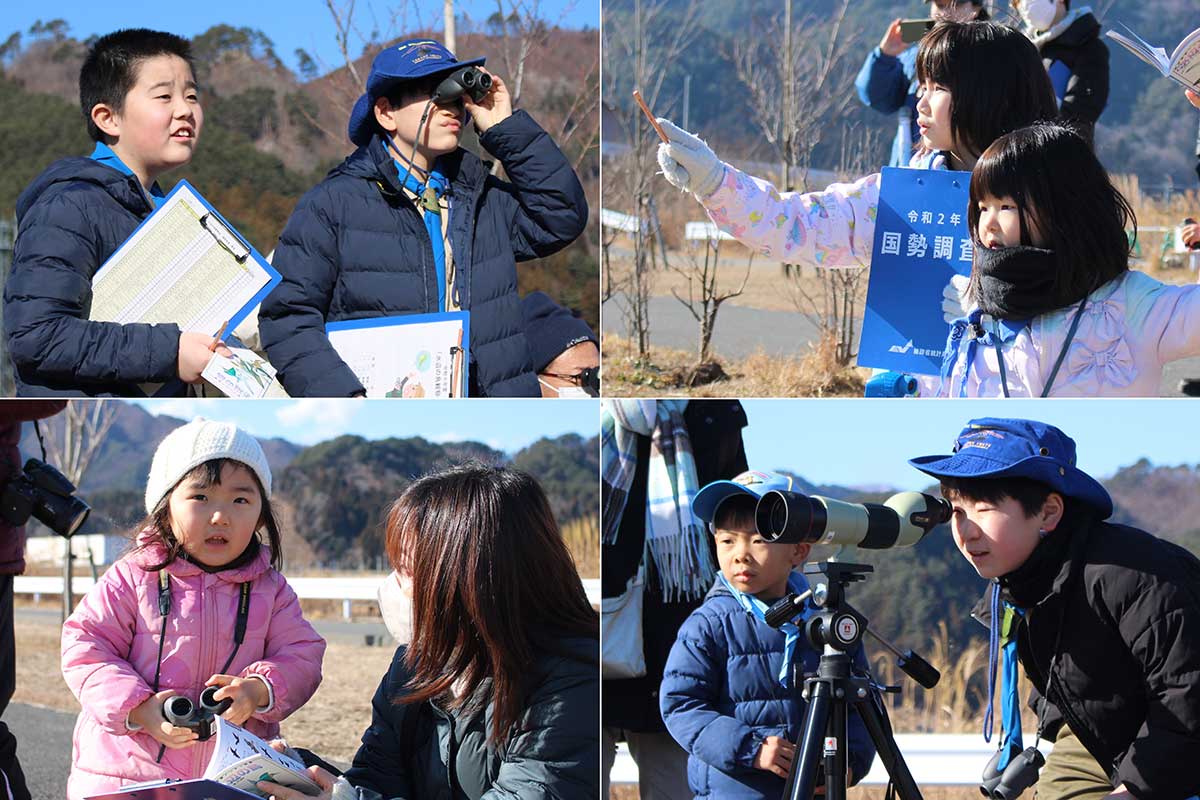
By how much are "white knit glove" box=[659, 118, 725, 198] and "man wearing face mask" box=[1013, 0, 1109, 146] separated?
189cm

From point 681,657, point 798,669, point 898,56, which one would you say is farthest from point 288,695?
point 898,56

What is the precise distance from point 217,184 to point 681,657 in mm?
11170

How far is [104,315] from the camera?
3.74 metres

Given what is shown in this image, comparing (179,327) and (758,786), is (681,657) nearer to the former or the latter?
(758,786)

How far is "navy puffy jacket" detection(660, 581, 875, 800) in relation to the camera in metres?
3.25

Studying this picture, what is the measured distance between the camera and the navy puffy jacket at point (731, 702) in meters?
3.25

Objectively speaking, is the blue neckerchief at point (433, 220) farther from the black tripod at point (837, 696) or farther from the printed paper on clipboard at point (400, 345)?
the black tripod at point (837, 696)

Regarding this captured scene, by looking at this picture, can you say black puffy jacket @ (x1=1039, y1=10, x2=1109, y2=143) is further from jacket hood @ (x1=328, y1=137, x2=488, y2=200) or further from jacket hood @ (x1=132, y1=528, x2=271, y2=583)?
jacket hood @ (x1=132, y1=528, x2=271, y2=583)

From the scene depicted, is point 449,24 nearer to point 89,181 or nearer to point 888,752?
point 89,181

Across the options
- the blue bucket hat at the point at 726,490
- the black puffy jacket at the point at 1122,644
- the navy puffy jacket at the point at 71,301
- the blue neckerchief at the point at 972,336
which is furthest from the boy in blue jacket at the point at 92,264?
the black puffy jacket at the point at 1122,644

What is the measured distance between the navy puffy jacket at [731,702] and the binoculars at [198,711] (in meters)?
1.06

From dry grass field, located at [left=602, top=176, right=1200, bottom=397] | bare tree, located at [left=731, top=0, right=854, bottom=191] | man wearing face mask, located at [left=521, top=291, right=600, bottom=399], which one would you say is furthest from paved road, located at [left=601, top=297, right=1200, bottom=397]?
man wearing face mask, located at [left=521, top=291, right=600, bottom=399]

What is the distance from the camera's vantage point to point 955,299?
150 inches

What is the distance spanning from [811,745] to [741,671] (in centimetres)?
46
